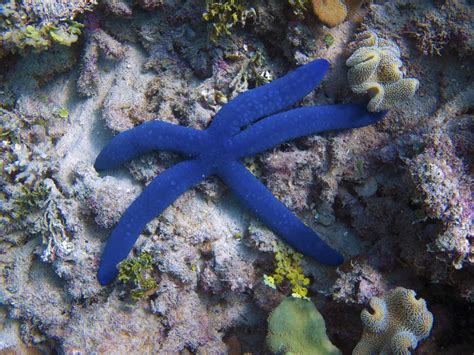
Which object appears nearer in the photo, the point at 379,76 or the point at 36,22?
the point at 379,76

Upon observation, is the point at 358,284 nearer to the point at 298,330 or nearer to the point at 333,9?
the point at 298,330

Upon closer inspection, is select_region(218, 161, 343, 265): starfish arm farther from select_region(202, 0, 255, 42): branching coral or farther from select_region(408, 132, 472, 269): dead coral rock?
select_region(202, 0, 255, 42): branching coral

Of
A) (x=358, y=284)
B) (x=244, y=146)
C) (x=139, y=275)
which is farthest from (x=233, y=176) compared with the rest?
(x=358, y=284)

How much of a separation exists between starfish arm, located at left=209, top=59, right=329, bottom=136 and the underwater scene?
0.06ft

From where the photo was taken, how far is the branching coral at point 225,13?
459 cm

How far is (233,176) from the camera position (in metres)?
4.68

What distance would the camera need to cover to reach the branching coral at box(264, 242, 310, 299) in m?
4.71

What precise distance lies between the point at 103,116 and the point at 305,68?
9.13 ft

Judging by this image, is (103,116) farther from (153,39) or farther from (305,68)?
(305,68)

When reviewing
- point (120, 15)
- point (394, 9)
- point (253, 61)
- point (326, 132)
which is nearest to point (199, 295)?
point (326, 132)

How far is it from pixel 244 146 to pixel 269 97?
0.69m

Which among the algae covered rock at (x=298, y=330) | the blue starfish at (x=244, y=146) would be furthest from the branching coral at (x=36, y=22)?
the algae covered rock at (x=298, y=330)

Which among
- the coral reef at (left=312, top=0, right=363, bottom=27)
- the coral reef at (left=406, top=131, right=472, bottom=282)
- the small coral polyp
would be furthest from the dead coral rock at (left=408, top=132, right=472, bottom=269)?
the coral reef at (left=312, top=0, right=363, bottom=27)

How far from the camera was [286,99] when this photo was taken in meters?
4.66
